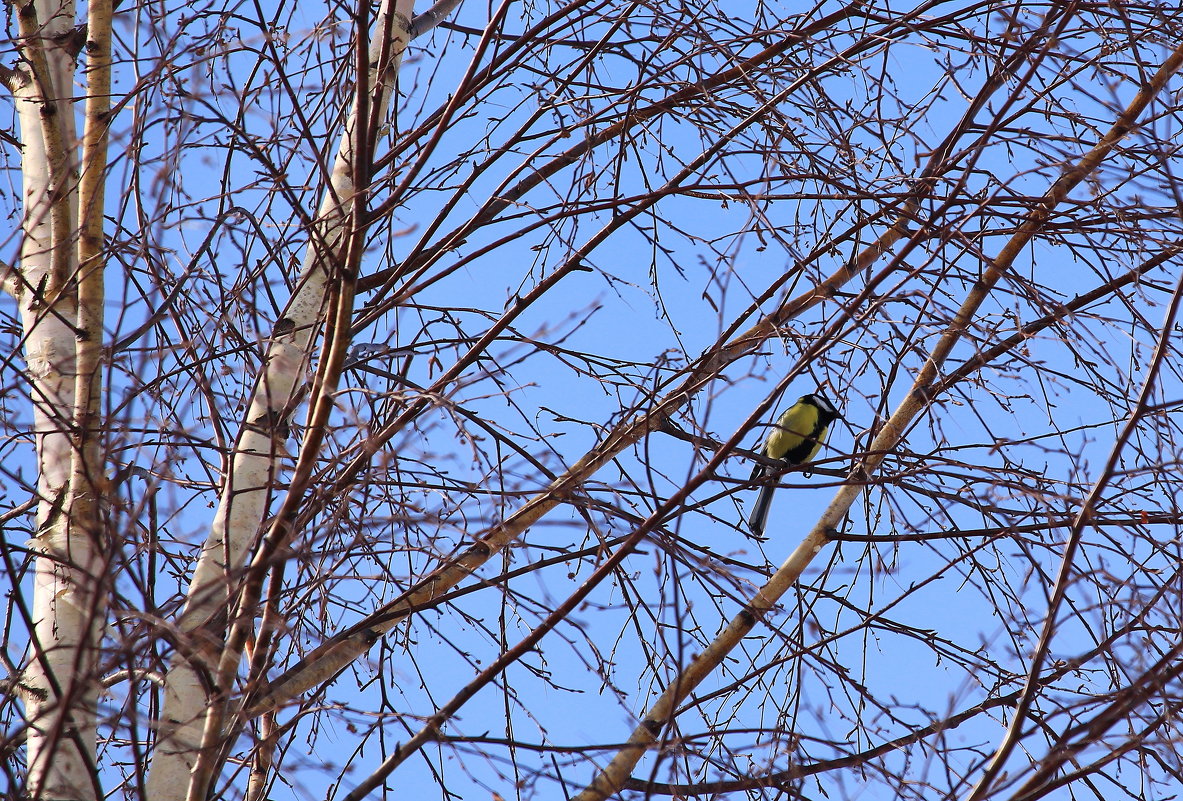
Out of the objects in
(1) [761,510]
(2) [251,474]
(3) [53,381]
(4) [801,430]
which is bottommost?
(2) [251,474]

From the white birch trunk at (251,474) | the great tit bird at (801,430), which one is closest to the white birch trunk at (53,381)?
the white birch trunk at (251,474)

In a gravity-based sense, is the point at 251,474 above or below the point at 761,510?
below

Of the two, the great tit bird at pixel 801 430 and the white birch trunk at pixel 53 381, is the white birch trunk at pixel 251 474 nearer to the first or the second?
the white birch trunk at pixel 53 381

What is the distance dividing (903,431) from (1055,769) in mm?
1730

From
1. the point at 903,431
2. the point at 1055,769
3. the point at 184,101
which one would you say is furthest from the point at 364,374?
the point at 1055,769

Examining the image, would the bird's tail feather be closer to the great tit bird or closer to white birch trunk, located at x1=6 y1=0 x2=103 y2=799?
the great tit bird

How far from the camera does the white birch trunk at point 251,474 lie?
2.15m

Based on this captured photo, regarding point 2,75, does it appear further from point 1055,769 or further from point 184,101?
point 1055,769

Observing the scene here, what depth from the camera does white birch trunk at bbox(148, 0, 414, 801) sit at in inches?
84.7

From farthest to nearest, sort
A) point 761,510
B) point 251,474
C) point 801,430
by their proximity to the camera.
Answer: point 801,430, point 761,510, point 251,474

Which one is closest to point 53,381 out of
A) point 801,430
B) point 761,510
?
point 761,510

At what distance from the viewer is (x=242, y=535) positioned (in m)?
2.82

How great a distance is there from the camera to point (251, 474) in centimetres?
292

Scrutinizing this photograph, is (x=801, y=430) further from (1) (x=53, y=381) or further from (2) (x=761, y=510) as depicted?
(1) (x=53, y=381)
